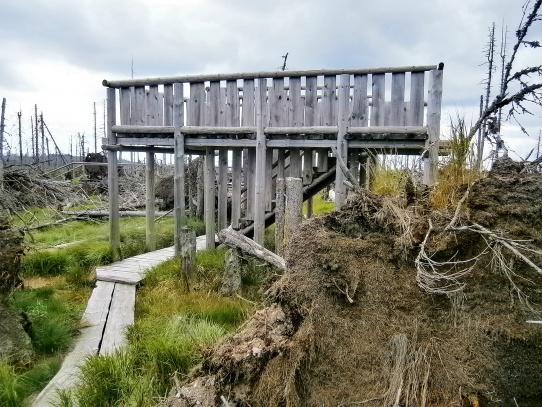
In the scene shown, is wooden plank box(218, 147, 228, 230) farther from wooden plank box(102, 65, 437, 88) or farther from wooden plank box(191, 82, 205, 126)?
wooden plank box(102, 65, 437, 88)

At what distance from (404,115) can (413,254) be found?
437 cm

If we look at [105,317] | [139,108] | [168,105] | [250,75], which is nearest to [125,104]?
[139,108]

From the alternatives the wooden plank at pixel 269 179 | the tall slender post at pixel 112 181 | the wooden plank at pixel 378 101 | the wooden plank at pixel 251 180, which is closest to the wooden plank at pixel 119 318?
the tall slender post at pixel 112 181

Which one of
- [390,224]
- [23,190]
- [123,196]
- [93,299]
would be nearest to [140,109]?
[23,190]

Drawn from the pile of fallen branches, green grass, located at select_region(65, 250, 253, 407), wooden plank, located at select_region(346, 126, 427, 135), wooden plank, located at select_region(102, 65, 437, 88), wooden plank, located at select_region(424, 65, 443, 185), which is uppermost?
wooden plank, located at select_region(102, 65, 437, 88)

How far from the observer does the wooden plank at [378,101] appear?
6930mm

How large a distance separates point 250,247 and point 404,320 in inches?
154

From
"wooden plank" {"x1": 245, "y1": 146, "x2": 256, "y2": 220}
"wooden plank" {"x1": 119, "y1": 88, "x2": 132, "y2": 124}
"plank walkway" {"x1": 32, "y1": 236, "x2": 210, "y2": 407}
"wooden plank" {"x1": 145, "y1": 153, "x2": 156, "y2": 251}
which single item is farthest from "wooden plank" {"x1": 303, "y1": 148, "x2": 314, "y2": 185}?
"wooden plank" {"x1": 119, "y1": 88, "x2": 132, "y2": 124}

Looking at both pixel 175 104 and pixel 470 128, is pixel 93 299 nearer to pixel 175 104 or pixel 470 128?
pixel 175 104

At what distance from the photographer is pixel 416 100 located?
675cm

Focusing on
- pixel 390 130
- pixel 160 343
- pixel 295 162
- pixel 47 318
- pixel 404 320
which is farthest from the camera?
pixel 295 162

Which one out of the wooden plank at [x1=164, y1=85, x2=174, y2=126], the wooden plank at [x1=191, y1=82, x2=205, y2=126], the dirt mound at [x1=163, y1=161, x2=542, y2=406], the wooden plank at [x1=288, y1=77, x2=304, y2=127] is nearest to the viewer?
the dirt mound at [x1=163, y1=161, x2=542, y2=406]

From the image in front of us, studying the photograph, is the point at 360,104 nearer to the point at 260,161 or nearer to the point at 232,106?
the point at 260,161

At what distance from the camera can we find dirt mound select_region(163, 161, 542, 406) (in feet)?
8.69
